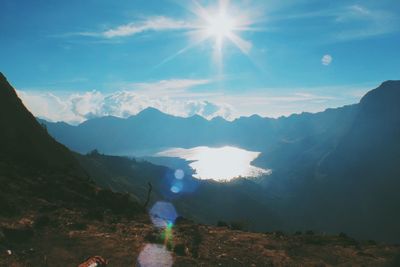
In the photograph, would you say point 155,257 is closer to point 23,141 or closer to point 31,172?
point 31,172

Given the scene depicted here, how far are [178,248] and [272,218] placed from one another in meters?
182

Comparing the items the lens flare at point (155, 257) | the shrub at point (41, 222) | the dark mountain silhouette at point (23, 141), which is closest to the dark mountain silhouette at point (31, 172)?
the dark mountain silhouette at point (23, 141)

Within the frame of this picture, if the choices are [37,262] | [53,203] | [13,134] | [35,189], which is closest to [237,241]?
[37,262]

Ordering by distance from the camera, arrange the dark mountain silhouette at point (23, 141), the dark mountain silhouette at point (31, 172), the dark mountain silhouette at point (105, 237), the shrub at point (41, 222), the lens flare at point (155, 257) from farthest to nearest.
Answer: the dark mountain silhouette at point (23, 141)
the dark mountain silhouette at point (31, 172)
the shrub at point (41, 222)
the dark mountain silhouette at point (105, 237)
the lens flare at point (155, 257)

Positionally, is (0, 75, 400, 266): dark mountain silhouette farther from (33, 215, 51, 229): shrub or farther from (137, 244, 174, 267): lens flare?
(137, 244, 174, 267): lens flare

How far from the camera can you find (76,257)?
63.7ft

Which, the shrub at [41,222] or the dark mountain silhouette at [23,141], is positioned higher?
the dark mountain silhouette at [23,141]


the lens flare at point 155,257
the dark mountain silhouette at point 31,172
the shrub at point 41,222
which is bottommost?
the lens flare at point 155,257

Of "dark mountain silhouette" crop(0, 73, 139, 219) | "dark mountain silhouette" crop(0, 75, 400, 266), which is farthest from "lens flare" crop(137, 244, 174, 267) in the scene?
"dark mountain silhouette" crop(0, 73, 139, 219)

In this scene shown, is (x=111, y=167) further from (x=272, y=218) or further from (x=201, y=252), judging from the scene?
(x=201, y=252)

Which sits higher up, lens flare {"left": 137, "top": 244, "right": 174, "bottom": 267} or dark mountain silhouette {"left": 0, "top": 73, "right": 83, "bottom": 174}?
dark mountain silhouette {"left": 0, "top": 73, "right": 83, "bottom": 174}

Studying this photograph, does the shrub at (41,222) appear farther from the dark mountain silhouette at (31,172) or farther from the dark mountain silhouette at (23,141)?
the dark mountain silhouette at (23,141)

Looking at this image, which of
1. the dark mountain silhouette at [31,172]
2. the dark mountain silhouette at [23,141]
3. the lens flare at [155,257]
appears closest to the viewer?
the lens flare at [155,257]

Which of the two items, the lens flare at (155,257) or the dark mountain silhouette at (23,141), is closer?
the lens flare at (155,257)
